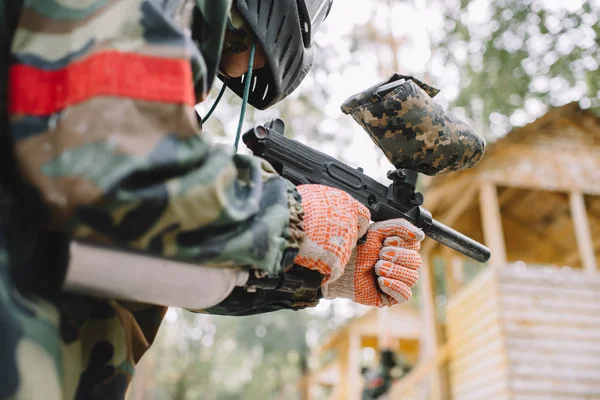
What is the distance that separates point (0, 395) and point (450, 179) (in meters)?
9.38

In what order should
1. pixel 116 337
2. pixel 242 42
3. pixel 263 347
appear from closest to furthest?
pixel 116 337, pixel 242 42, pixel 263 347

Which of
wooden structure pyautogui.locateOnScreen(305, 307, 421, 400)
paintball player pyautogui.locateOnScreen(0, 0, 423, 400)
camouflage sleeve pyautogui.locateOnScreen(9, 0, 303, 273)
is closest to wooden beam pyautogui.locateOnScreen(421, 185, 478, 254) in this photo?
wooden structure pyautogui.locateOnScreen(305, 307, 421, 400)

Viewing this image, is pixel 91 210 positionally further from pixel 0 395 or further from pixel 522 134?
pixel 522 134

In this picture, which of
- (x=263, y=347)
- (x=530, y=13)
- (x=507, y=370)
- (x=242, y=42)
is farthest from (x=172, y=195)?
(x=263, y=347)

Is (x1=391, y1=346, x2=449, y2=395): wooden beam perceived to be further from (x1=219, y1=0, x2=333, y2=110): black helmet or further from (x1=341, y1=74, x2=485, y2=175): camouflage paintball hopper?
(x1=219, y1=0, x2=333, y2=110): black helmet

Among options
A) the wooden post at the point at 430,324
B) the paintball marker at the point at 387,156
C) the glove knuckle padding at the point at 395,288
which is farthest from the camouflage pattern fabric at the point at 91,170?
the wooden post at the point at 430,324

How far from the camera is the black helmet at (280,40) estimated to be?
1841mm

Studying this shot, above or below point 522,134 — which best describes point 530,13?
above

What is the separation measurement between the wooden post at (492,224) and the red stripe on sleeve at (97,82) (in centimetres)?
830

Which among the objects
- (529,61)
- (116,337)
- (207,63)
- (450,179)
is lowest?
(116,337)

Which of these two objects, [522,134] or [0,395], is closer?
[0,395]

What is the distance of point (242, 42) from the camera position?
192cm

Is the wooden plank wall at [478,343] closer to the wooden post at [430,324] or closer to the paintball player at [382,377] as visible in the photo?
the wooden post at [430,324]

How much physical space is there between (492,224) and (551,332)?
1.71m
